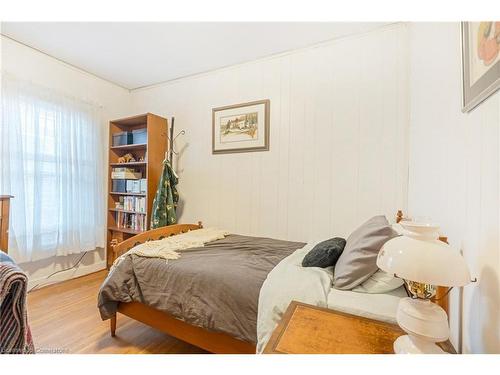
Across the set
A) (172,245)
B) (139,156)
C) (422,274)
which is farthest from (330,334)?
(139,156)

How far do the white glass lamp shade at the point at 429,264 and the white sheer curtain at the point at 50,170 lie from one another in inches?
120

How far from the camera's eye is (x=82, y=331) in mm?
1743

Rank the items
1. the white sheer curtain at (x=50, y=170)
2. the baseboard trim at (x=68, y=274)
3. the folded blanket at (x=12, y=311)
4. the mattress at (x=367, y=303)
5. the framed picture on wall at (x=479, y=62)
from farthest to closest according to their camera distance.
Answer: the baseboard trim at (x=68, y=274), the white sheer curtain at (x=50, y=170), the mattress at (x=367, y=303), the folded blanket at (x=12, y=311), the framed picture on wall at (x=479, y=62)

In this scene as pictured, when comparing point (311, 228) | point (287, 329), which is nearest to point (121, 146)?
point (311, 228)

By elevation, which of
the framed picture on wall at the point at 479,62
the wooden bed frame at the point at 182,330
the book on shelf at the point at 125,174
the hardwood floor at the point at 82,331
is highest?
the framed picture on wall at the point at 479,62

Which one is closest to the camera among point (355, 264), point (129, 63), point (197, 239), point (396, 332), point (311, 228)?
point (396, 332)

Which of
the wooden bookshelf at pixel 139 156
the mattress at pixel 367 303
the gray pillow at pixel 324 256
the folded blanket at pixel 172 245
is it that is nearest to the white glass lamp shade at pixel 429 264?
the mattress at pixel 367 303

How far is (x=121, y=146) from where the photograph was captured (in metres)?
2.95

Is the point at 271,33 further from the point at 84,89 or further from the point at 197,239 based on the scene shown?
the point at 84,89

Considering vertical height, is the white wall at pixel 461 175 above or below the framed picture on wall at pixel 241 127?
below

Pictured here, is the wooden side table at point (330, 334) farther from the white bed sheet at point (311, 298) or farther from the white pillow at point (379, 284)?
the white pillow at point (379, 284)

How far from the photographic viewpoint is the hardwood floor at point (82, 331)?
5.15 feet

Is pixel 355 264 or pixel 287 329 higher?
pixel 355 264
